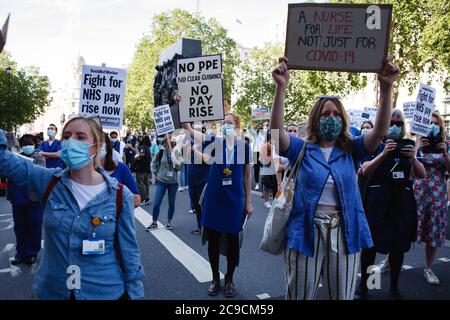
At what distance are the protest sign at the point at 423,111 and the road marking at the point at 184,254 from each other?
3293mm

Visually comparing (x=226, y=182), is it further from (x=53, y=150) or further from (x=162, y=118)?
(x=162, y=118)

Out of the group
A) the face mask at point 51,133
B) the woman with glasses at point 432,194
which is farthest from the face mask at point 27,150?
the woman with glasses at point 432,194

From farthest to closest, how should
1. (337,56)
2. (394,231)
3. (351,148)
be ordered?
(394,231) < (337,56) < (351,148)

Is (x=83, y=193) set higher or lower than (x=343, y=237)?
higher

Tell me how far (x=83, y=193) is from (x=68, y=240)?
0.26 m

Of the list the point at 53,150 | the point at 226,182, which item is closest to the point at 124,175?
the point at 226,182

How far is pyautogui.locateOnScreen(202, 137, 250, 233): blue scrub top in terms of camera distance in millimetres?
4418

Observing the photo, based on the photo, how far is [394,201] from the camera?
13.9ft

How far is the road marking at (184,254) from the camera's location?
5117 millimetres

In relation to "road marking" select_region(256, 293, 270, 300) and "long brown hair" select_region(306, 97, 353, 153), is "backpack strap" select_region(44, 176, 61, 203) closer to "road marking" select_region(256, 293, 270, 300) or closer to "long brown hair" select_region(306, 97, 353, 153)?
"long brown hair" select_region(306, 97, 353, 153)

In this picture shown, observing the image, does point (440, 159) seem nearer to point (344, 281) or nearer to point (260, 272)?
point (260, 272)
